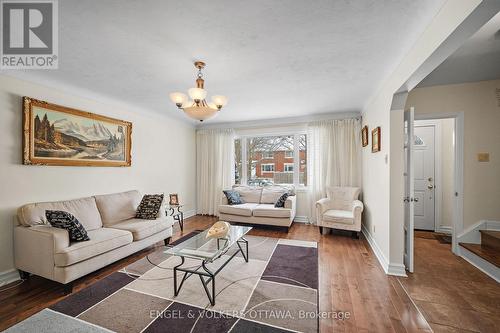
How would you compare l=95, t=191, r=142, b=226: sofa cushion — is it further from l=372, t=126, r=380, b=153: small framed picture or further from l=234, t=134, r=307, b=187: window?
l=372, t=126, r=380, b=153: small framed picture

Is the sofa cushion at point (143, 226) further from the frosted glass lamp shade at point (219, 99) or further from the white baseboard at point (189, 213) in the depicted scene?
the frosted glass lamp shade at point (219, 99)

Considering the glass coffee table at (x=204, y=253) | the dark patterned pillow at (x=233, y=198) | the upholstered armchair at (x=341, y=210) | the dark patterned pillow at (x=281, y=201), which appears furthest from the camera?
the dark patterned pillow at (x=233, y=198)

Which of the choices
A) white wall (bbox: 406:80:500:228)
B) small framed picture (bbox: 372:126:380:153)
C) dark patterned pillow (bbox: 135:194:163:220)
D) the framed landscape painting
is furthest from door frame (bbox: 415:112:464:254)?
the framed landscape painting

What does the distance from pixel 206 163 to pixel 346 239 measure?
12.2 feet

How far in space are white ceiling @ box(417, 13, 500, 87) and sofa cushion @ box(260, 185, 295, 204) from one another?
2.98 metres

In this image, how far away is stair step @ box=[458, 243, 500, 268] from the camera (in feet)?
8.12

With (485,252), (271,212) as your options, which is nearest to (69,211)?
(271,212)

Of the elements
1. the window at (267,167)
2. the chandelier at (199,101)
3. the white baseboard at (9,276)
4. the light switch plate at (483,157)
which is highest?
the chandelier at (199,101)

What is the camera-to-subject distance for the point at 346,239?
3.74 m

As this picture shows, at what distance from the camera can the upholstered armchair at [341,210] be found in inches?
145

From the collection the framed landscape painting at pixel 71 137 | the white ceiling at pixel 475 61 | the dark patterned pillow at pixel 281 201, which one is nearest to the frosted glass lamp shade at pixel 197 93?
the framed landscape painting at pixel 71 137

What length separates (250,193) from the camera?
502cm

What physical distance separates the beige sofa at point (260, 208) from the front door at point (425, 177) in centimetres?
251

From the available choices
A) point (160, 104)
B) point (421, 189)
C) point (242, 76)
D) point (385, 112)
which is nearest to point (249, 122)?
point (160, 104)
